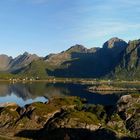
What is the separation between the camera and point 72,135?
77.1m

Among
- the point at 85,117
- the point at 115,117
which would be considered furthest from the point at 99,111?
the point at 85,117

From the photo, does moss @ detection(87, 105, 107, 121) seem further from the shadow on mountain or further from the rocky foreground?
the shadow on mountain

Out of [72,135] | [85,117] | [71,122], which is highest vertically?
[85,117]

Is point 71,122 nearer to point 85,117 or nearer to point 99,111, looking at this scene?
point 85,117

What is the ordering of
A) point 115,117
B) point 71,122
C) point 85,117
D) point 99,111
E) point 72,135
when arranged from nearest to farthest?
1. point 72,135
2. point 71,122
3. point 85,117
4. point 115,117
5. point 99,111

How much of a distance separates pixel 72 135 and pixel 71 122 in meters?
5.22

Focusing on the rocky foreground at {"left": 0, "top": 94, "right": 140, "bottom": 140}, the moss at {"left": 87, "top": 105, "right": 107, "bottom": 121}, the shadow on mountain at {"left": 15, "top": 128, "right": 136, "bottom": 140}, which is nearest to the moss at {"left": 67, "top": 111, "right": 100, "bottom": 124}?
the rocky foreground at {"left": 0, "top": 94, "right": 140, "bottom": 140}

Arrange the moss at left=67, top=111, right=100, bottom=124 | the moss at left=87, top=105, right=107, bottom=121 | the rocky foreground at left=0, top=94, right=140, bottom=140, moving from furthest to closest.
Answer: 1. the moss at left=87, top=105, right=107, bottom=121
2. the moss at left=67, top=111, right=100, bottom=124
3. the rocky foreground at left=0, top=94, right=140, bottom=140

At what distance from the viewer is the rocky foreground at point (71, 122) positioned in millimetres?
77438

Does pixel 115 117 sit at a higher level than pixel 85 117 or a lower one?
lower

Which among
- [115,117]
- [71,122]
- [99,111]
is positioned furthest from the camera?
[99,111]

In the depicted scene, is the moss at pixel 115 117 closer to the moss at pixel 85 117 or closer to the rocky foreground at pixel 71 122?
the rocky foreground at pixel 71 122

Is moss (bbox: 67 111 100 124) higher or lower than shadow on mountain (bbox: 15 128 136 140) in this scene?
higher

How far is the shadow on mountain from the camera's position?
75.1 meters
